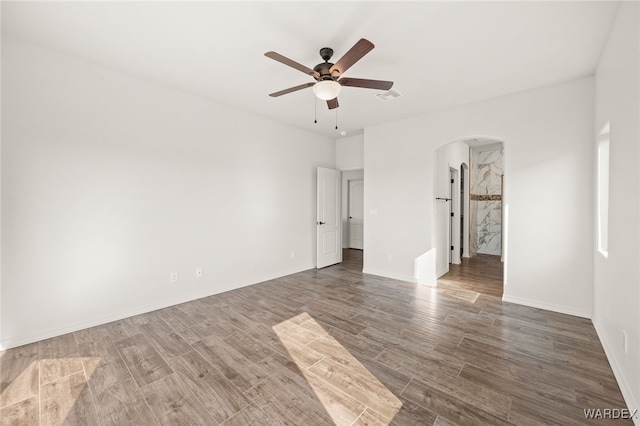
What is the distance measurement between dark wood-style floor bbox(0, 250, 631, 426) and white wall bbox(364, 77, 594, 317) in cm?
49

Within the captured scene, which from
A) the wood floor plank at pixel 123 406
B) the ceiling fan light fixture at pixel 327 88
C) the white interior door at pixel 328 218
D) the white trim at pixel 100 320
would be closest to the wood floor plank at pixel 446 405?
the wood floor plank at pixel 123 406

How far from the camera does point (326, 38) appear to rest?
2486 mm

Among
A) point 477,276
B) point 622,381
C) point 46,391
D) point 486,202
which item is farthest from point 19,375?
point 486,202

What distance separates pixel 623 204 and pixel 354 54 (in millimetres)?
2349

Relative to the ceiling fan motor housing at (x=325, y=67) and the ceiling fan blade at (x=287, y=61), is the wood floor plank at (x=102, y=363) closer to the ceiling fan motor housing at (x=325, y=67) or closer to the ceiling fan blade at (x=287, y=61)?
the ceiling fan blade at (x=287, y=61)

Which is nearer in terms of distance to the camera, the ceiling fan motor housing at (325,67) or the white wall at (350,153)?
the ceiling fan motor housing at (325,67)

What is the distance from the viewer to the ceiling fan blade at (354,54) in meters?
1.99

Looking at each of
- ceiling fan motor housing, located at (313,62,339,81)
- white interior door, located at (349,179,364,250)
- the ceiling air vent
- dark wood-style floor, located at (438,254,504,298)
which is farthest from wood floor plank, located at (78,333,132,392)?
white interior door, located at (349,179,364,250)

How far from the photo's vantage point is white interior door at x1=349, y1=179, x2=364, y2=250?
833 centimetres

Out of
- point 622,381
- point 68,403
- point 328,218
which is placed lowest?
point 68,403

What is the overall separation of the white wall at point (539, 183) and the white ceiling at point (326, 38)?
1.22 feet

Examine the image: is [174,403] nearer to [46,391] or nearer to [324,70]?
[46,391]

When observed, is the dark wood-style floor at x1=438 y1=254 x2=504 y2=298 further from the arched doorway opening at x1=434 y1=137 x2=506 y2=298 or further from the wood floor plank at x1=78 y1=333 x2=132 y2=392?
the wood floor plank at x1=78 y1=333 x2=132 y2=392

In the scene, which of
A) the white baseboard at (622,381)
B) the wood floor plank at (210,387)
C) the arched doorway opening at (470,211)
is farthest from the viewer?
the arched doorway opening at (470,211)
